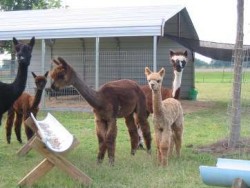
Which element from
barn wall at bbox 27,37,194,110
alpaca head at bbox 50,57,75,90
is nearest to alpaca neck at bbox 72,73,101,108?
alpaca head at bbox 50,57,75,90

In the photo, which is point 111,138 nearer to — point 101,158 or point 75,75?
point 101,158

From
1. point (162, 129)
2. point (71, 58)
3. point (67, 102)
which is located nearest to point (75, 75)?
point (162, 129)

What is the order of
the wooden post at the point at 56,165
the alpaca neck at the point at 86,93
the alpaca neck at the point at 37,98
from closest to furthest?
the wooden post at the point at 56,165, the alpaca neck at the point at 86,93, the alpaca neck at the point at 37,98

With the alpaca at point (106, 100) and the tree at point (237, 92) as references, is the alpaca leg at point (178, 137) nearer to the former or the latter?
the alpaca at point (106, 100)

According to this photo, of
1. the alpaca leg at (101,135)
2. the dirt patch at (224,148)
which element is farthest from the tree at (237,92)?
the alpaca leg at (101,135)

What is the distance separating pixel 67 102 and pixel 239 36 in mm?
10233

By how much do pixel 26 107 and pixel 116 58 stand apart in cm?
1159

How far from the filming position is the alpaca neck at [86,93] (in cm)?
683

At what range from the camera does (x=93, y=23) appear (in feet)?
54.2

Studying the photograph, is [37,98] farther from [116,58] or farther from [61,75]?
[116,58]

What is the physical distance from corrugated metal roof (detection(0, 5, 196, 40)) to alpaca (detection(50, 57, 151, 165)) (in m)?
7.35

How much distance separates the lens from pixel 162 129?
7145 millimetres

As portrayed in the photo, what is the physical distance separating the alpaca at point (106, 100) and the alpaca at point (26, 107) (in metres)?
1.82

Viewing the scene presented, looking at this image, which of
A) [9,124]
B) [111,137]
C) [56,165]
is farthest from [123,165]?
[9,124]
